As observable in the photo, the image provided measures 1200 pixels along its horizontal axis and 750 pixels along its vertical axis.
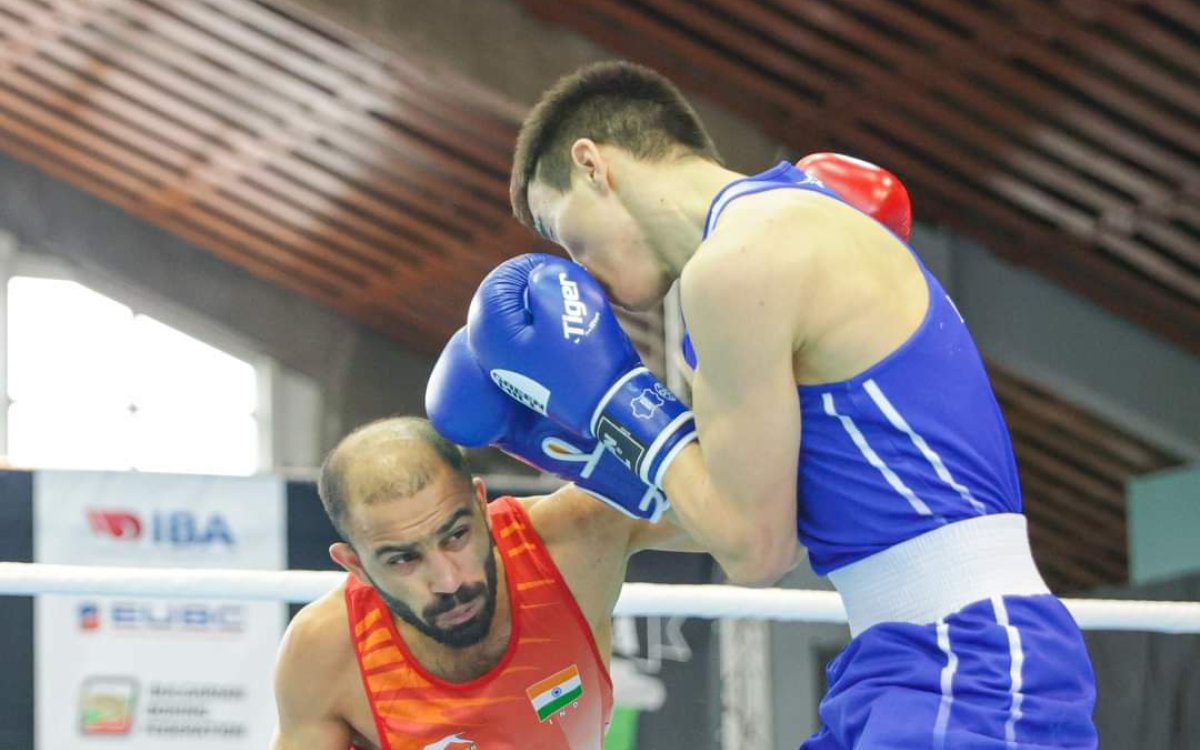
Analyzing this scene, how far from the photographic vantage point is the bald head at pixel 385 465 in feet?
6.75

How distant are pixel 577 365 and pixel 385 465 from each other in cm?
47

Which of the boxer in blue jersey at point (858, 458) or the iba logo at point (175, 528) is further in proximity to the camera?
the iba logo at point (175, 528)

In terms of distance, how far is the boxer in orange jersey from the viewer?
2.04 meters

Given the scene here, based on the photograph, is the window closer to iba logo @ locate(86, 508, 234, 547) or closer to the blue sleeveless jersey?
iba logo @ locate(86, 508, 234, 547)

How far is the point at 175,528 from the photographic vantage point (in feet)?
11.3

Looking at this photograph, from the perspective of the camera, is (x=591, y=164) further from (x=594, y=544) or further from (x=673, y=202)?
(x=594, y=544)

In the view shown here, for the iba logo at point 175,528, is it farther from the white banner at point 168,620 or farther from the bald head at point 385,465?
the bald head at point 385,465

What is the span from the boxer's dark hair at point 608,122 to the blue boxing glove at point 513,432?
21 cm

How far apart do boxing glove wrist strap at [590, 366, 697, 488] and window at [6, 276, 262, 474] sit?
8.73 meters

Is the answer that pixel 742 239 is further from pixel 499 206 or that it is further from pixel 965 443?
pixel 499 206

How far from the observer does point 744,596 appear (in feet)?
8.20

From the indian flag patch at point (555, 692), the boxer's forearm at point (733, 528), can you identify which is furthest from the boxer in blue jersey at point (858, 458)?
the indian flag patch at point (555, 692)

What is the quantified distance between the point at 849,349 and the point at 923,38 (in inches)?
179

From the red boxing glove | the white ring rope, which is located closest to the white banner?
the white ring rope
